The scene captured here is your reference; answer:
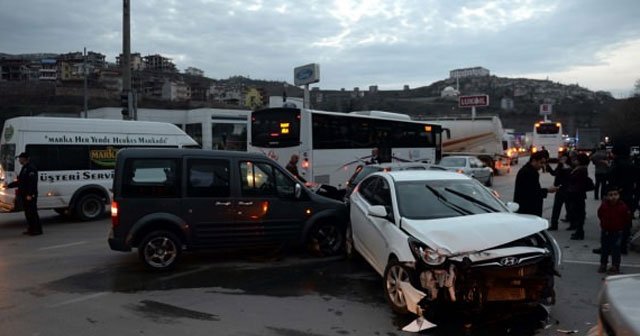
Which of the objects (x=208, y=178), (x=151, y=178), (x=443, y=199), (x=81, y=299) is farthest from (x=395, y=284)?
(x=151, y=178)

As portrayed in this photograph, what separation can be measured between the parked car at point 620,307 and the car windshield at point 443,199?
9.84ft

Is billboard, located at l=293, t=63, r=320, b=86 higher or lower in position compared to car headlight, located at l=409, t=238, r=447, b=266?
higher

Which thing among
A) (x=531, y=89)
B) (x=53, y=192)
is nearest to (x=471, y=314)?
(x=53, y=192)

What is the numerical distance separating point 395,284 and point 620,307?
9.96ft

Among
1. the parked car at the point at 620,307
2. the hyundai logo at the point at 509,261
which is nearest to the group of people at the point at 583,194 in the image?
the hyundai logo at the point at 509,261

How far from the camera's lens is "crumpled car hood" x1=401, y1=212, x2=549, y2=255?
18.0 feet

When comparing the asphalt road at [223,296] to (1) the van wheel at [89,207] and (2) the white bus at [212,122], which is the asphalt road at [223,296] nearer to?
(1) the van wheel at [89,207]

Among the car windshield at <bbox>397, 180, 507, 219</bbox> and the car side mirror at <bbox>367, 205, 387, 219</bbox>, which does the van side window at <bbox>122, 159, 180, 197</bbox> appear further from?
the car windshield at <bbox>397, 180, 507, 219</bbox>

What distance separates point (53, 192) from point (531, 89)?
11705cm

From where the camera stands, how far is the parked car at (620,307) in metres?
2.81

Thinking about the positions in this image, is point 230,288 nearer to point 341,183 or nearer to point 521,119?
point 341,183

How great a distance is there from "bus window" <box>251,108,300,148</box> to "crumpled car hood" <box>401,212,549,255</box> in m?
13.6

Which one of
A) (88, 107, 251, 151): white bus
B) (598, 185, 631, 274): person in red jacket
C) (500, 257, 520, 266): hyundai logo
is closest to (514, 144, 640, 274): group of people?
(598, 185, 631, 274): person in red jacket

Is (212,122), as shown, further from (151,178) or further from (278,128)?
(151,178)
